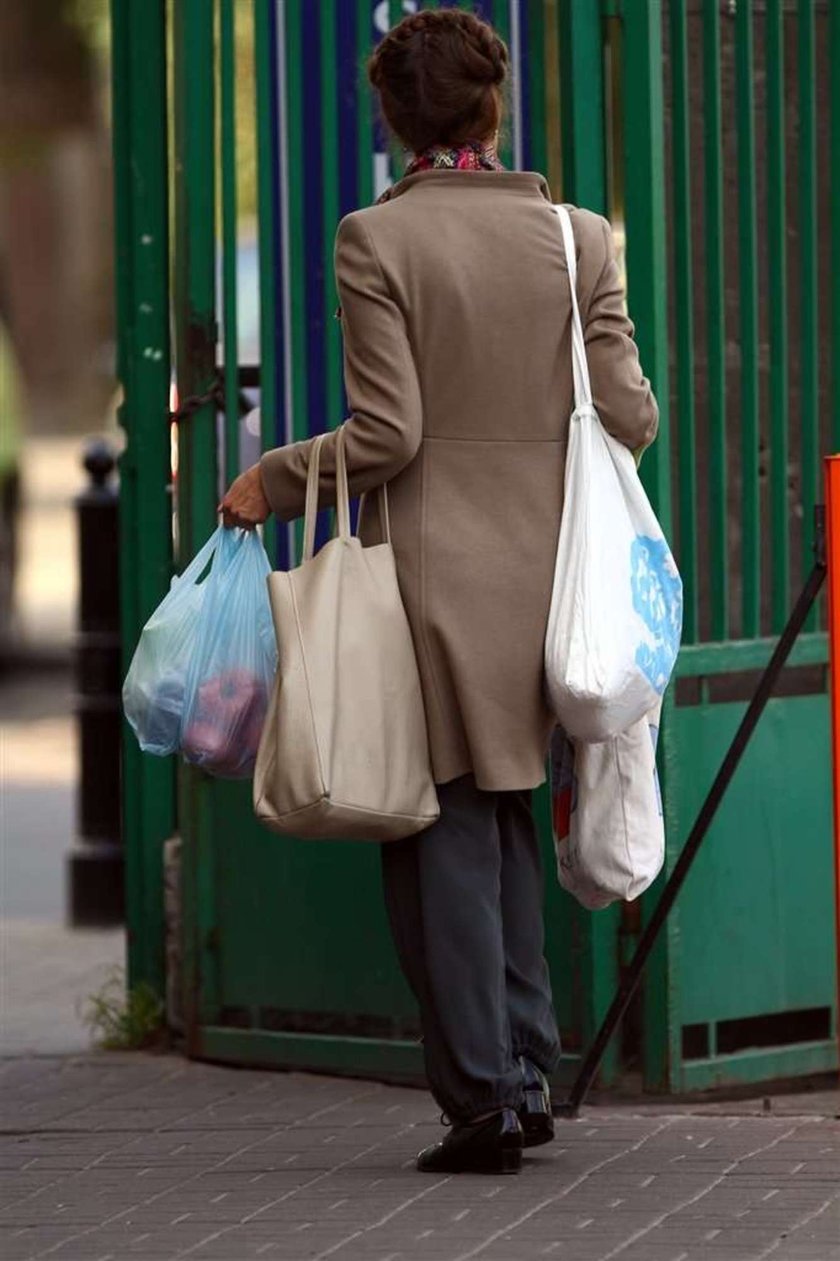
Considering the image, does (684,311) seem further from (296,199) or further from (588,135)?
(296,199)

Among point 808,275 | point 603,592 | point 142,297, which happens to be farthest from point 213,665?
point 808,275

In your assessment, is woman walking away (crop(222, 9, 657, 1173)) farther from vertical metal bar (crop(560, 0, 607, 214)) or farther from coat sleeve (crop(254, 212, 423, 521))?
vertical metal bar (crop(560, 0, 607, 214))

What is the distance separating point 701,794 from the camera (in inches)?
228

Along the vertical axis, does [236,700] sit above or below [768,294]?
below

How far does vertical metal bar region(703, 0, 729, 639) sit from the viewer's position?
588 centimetres

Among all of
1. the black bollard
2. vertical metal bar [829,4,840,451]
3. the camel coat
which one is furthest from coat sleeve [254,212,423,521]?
the black bollard

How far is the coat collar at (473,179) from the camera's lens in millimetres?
4863

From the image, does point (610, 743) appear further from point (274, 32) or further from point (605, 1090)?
point (274, 32)

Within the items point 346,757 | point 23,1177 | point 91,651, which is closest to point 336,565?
point 346,757

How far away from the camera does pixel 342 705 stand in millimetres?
4699

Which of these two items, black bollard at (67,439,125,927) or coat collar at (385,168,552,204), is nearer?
coat collar at (385,168,552,204)

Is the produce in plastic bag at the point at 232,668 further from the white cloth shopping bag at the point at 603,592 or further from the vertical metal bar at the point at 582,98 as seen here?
the vertical metal bar at the point at 582,98

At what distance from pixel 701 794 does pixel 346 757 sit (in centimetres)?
131

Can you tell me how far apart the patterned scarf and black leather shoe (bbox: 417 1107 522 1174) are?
5.30 feet
